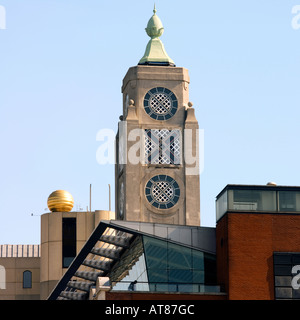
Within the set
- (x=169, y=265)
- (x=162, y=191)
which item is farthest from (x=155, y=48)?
(x=169, y=265)

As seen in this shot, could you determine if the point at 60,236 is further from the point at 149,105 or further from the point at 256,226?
the point at 256,226

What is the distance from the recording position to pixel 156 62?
329 ft

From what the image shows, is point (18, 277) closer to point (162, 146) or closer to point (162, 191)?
point (162, 191)

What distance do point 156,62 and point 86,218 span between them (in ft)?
83.4

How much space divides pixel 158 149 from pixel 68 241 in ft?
85.7

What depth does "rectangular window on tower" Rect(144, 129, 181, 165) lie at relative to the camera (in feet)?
316

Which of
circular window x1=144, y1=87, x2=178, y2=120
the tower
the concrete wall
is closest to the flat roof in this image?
the tower

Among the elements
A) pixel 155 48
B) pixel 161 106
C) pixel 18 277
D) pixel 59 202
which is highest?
pixel 155 48

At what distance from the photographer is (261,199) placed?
67188 mm

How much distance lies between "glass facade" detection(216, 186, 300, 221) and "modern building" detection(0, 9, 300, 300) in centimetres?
6

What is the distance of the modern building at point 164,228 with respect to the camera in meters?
66.1

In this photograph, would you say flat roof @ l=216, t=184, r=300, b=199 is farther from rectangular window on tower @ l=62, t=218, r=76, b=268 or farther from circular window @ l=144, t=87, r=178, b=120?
rectangular window on tower @ l=62, t=218, r=76, b=268

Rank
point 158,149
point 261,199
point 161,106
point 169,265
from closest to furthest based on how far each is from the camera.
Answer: point 261,199 → point 169,265 → point 158,149 → point 161,106
